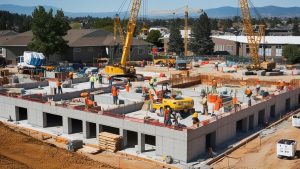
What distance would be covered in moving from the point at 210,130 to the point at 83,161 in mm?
7992

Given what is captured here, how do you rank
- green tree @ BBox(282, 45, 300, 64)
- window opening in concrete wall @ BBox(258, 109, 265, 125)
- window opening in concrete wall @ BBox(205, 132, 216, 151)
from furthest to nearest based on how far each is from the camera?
green tree @ BBox(282, 45, 300, 64) → window opening in concrete wall @ BBox(258, 109, 265, 125) → window opening in concrete wall @ BBox(205, 132, 216, 151)

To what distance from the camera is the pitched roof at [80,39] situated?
70.9 m

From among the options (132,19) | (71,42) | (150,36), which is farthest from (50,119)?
(150,36)

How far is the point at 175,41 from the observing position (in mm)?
100438

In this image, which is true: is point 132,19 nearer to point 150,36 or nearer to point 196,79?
point 196,79


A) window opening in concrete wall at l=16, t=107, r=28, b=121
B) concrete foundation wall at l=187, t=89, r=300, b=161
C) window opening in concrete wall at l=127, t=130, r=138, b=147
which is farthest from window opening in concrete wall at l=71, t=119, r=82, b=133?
concrete foundation wall at l=187, t=89, r=300, b=161

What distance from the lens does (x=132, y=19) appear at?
54031 millimetres

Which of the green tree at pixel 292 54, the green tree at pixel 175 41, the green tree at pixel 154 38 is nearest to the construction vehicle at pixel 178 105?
the green tree at pixel 292 54

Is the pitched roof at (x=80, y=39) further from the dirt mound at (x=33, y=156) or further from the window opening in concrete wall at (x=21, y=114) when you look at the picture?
the dirt mound at (x=33, y=156)

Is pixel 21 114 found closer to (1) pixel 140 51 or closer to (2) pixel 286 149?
(2) pixel 286 149

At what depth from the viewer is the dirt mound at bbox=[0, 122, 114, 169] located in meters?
20.1

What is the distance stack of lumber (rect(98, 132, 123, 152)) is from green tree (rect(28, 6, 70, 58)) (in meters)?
41.8

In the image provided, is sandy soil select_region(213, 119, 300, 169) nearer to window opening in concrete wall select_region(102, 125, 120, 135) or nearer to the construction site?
the construction site

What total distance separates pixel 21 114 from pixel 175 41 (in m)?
70.8
